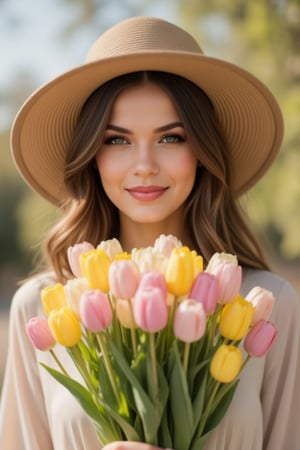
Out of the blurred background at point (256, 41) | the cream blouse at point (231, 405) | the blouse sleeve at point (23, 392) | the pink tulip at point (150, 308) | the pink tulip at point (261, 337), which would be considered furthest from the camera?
the blurred background at point (256, 41)

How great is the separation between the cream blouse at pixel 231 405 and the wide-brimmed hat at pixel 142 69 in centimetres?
36

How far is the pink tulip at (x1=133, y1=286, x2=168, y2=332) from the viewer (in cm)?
165

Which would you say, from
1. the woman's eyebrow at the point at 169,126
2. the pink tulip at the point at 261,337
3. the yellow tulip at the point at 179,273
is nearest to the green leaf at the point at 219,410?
the pink tulip at the point at 261,337

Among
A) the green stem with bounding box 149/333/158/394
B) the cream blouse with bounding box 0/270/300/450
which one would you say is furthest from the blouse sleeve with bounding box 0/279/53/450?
the green stem with bounding box 149/333/158/394

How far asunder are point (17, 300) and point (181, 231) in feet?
1.70

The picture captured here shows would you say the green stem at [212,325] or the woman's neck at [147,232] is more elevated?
the woman's neck at [147,232]

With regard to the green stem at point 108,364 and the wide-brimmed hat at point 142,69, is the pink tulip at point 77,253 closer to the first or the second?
the green stem at point 108,364

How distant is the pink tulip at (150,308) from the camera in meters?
1.65

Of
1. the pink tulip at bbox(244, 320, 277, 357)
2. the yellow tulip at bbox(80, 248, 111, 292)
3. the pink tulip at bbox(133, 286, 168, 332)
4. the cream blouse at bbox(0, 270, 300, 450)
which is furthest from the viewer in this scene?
the cream blouse at bbox(0, 270, 300, 450)

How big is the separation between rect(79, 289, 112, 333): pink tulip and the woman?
64 cm

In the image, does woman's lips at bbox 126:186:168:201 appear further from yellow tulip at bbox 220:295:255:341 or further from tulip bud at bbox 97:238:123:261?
yellow tulip at bbox 220:295:255:341

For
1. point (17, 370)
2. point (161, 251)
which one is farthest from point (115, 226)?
point (161, 251)

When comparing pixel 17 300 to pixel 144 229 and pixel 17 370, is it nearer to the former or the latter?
pixel 17 370

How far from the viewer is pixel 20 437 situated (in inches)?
104
